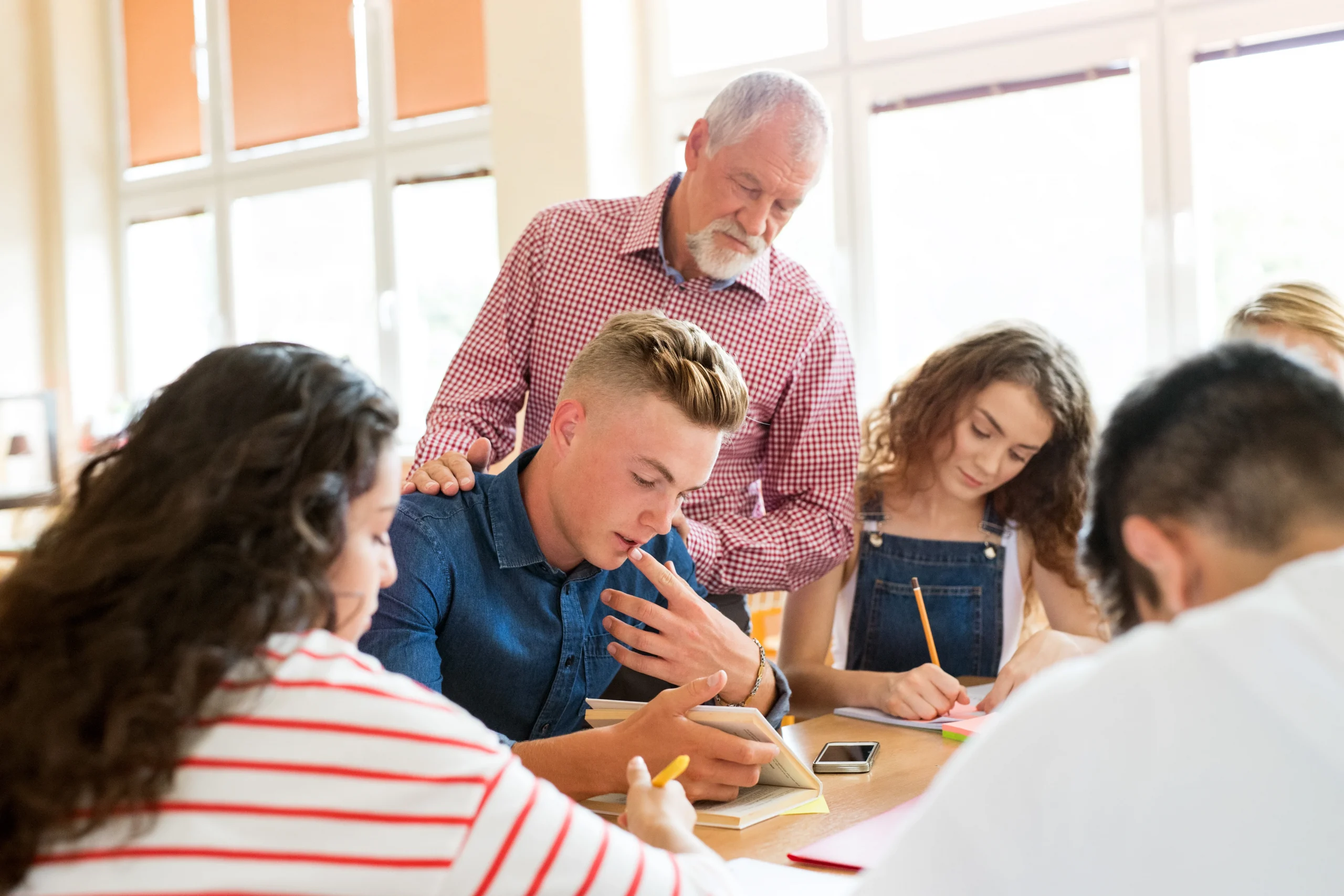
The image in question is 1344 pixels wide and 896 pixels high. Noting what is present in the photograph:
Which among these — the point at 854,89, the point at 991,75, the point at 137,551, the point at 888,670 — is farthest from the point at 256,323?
the point at 137,551

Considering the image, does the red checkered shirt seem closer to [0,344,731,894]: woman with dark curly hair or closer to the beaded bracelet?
the beaded bracelet

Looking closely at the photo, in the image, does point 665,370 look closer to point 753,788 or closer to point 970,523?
point 753,788

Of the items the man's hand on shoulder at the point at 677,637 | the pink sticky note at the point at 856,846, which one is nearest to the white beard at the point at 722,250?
the man's hand on shoulder at the point at 677,637

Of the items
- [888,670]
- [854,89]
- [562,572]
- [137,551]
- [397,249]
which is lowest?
[888,670]

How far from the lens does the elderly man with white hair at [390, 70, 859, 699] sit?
7.56 ft

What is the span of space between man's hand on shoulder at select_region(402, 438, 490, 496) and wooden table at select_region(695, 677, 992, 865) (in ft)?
1.96

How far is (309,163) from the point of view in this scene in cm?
518

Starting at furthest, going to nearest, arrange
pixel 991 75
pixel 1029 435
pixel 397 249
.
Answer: pixel 397 249 < pixel 991 75 < pixel 1029 435

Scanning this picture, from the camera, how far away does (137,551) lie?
84cm

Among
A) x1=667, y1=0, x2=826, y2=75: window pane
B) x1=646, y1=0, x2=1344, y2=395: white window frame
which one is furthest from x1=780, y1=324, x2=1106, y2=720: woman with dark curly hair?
x1=667, y1=0, x2=826, y2=75: window pane

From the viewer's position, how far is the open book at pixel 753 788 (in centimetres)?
143

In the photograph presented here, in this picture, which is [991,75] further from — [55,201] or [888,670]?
[55,201]

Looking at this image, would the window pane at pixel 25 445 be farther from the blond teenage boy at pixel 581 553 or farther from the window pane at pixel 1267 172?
the window pane at pixel 1267 172

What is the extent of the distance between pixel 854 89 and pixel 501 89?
116 cm
